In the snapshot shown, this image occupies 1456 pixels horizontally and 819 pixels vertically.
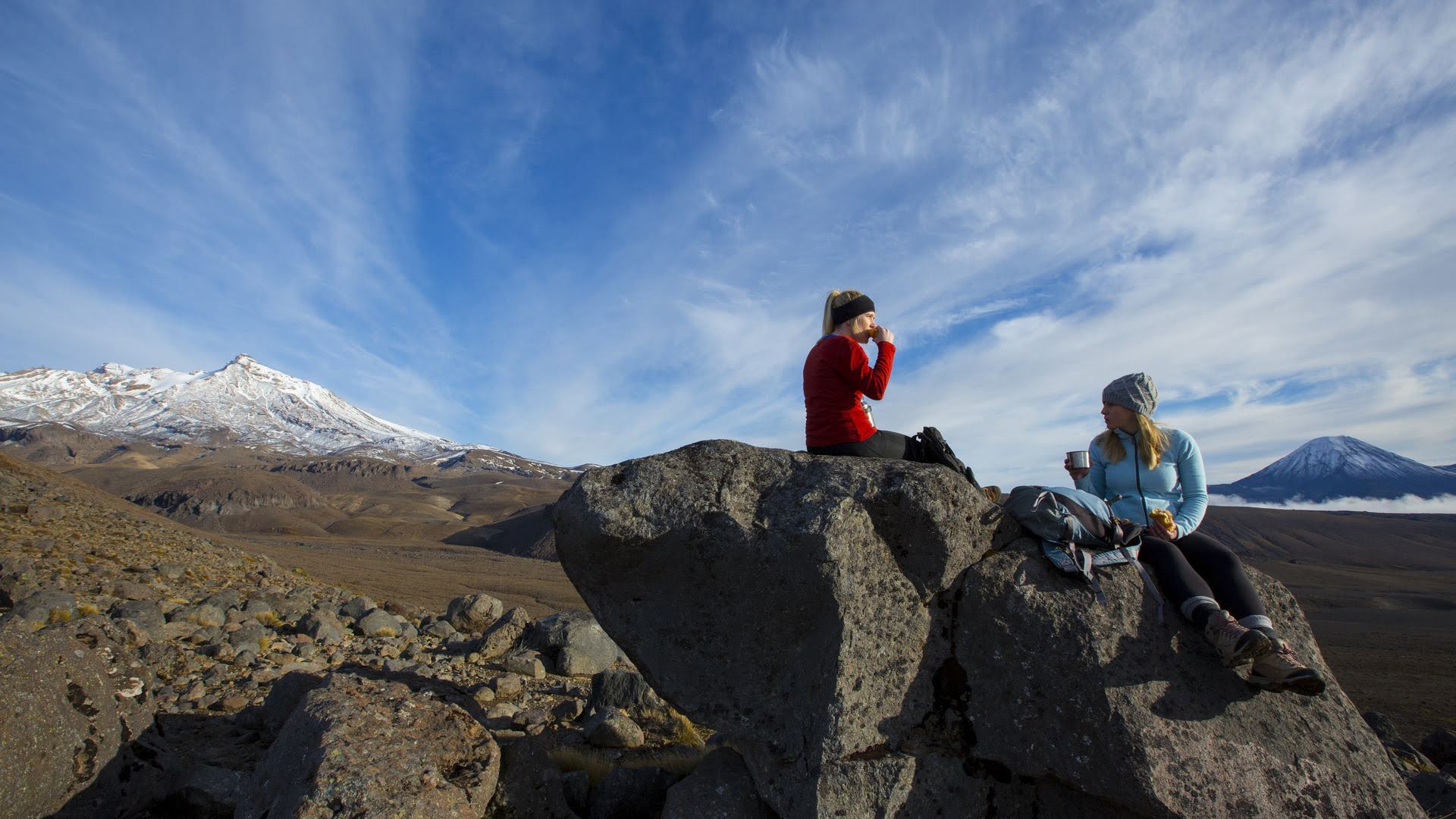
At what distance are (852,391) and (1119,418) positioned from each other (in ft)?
5.97

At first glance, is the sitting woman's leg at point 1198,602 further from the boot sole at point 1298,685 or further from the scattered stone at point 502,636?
the scattered stone at point 502,636

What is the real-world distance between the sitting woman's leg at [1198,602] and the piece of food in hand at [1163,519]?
16 cm

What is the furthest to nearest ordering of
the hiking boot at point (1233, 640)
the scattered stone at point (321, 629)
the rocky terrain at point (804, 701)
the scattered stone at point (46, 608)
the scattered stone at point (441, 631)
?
the scattered stone at point (441, 631) < the scattered stone at point (321, 629) < the scattered stone at point (46, 608) < the rocky terrain at point (804, 701) < the hiking boot at point (1233, 640)

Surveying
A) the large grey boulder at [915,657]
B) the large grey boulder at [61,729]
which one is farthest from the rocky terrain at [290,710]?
the large grey boulder at [915,657]

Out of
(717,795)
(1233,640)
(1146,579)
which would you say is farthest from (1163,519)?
(717,795)

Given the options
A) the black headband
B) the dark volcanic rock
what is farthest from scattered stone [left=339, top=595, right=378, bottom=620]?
the black headband

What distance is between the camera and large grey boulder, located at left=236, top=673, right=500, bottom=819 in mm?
3439

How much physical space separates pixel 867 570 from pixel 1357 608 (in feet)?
199

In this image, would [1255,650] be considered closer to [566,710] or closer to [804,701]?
[804,701]

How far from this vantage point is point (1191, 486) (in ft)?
14.8

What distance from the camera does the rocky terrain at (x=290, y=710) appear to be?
12.3 ft

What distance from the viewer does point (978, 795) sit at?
3938mm

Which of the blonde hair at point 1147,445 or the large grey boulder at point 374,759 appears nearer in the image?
the large grey boulder at point 374,759

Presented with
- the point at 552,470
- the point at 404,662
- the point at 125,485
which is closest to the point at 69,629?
the point at 404,662
